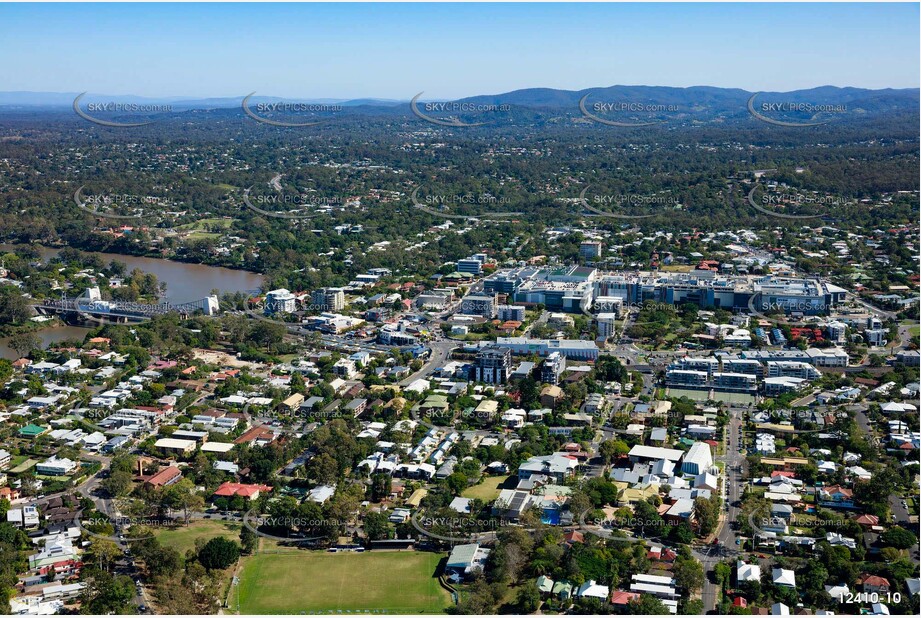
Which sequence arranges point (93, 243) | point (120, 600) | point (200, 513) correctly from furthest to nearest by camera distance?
point (93, 243) → point (200, 513) → point (120, 600)

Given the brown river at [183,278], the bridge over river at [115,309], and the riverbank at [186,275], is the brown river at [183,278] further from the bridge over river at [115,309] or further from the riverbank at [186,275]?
the bridge over river at [115,309]

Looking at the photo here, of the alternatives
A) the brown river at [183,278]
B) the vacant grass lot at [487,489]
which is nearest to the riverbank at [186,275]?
the brown river at [183,278]

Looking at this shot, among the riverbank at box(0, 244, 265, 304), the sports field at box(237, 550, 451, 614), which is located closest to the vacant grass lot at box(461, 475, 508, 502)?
the sports field at box(237, 550, 451, 614)

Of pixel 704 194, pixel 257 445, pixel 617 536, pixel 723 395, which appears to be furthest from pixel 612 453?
pixel 704 194

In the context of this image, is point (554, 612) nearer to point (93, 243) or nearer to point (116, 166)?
point (93, 243)

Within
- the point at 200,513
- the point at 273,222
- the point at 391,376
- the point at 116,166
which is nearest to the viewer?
the point at 200,513

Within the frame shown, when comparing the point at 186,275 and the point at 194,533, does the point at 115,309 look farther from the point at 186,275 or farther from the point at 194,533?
the point at 194,533
